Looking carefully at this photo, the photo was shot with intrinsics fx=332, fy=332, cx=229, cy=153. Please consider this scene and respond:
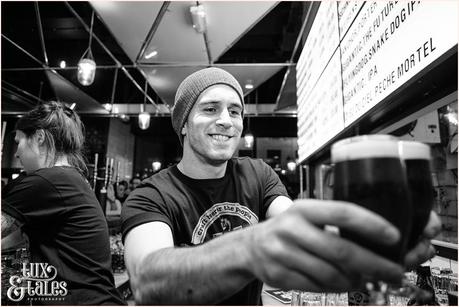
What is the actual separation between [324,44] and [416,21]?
1509 millimetres

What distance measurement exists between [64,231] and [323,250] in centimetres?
155

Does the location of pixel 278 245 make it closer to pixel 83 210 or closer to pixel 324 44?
pixel 83 210

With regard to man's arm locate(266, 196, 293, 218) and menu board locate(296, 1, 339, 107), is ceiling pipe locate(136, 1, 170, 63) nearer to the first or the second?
menu board locate(296, 1, 339, 107)

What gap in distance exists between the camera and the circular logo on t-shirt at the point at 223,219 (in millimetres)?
1327

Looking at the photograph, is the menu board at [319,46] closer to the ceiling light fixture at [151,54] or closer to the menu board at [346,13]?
the menu board at [346,13]

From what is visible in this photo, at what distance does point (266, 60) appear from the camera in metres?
5.31

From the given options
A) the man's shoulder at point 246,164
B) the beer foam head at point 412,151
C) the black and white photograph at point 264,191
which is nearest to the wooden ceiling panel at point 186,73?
the black and white photograph at point 264,191

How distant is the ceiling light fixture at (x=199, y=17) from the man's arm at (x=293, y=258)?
3.41 metres

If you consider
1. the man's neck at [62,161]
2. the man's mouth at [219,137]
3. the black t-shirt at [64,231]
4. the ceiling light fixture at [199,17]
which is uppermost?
the ceiling light fixture at [199,17]

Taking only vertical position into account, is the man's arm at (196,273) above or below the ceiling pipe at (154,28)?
below

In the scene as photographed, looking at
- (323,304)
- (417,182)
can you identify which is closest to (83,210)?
(323,304)

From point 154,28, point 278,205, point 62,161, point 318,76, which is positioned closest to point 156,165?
point 154,28

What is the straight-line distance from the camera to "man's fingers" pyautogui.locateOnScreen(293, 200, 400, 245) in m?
0.51

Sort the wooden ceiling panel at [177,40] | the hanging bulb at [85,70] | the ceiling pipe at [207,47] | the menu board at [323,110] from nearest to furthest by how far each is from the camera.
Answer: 1. the menu board at [323,110]
2. the wooden ceiling panel at [177,40]
3. the hanging bulb at [85,70]
4. the ceiling pipe at [207,47]
